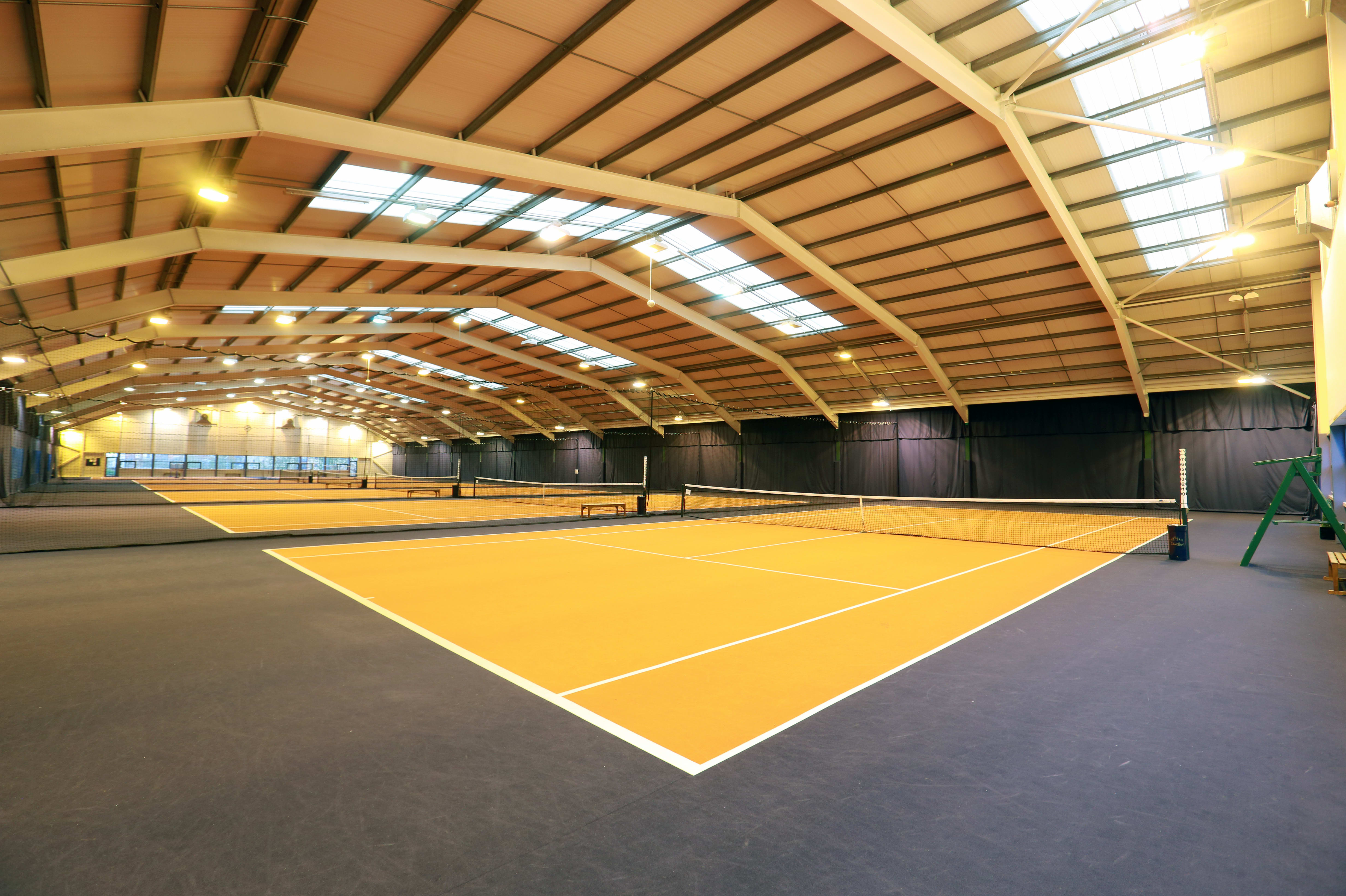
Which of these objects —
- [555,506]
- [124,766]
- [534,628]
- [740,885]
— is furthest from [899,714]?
[555,506]

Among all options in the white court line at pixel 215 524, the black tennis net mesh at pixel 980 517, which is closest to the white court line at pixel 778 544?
the black tennis net mesh at pixel 980 517

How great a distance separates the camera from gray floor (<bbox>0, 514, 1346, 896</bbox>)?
7.08ft

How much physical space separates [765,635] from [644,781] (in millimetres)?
2788

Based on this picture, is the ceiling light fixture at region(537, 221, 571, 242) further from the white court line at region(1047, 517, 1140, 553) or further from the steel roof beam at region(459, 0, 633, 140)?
the white court line at region(1047, 517, 1140, 553)

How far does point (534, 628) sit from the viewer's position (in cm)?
562

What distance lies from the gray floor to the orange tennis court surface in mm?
280

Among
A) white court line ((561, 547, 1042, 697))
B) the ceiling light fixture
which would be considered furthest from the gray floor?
the ceiling light fixture

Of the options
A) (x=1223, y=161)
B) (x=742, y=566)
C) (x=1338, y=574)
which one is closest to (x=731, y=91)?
(x=742, y=566)

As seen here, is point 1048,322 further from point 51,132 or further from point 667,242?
point 51,132

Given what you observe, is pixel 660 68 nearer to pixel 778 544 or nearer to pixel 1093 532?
pixel 778 544

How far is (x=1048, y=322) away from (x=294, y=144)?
22746mm

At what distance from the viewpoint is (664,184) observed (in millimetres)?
14469

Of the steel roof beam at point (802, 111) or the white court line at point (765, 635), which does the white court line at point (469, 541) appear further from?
the steel roof beam at point (802, 111)

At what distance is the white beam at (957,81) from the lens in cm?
899
